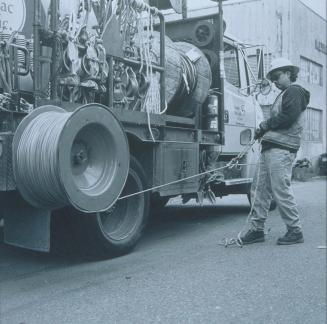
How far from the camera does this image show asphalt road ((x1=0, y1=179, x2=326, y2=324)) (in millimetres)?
3660

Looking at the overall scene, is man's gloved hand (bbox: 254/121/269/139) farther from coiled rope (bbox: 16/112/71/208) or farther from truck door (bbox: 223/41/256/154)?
coiled rope (bbox: 16/112/71/208)

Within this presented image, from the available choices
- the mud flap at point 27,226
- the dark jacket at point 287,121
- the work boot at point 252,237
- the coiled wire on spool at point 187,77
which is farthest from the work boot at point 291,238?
the mud flap at point 27,226

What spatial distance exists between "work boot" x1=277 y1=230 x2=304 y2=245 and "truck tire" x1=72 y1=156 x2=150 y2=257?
4.92 ft

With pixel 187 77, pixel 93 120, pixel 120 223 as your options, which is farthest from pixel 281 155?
pixel 93 120

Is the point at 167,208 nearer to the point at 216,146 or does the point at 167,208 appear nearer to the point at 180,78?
the point at 216,146

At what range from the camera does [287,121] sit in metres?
5.96

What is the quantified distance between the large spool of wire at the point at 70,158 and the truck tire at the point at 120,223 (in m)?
0.45

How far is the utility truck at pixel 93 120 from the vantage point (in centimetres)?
421

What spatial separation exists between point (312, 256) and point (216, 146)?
2464 mm

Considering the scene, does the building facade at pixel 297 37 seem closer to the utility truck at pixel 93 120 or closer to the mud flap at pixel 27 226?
the utility truck at pixel 93 120

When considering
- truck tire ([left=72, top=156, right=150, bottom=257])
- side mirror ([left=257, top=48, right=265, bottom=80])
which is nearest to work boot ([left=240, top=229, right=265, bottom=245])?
truck tire ([left=72, top=156, right=150, bottom=257])

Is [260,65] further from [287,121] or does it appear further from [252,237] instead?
[252,237]

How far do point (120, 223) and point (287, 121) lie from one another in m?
2.08

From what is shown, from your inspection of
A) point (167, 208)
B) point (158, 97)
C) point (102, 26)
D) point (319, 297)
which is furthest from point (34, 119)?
point (167, 208)
